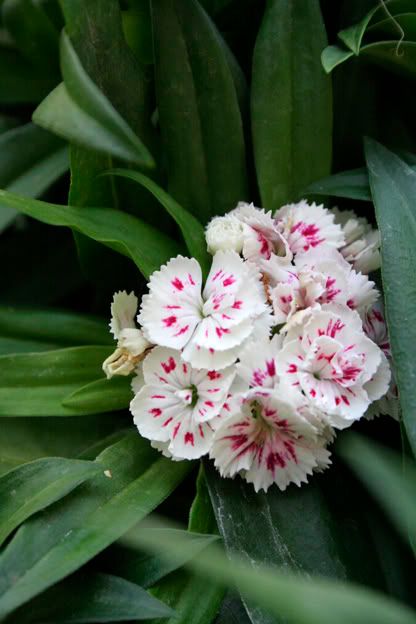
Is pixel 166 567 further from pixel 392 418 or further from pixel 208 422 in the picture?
pixel 392 418

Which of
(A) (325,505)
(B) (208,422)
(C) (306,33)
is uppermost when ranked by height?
(C) (306,33)

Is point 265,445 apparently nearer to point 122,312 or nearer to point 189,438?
point 189,438

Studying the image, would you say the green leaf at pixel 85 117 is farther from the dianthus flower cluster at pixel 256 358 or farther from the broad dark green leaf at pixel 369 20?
the broad dark green leaf at pixel 369 20

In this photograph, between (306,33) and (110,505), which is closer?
(110,505)

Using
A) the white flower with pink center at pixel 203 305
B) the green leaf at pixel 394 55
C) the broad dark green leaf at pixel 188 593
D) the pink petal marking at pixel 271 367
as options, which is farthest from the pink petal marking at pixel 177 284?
the green leaf at pixel 394 55

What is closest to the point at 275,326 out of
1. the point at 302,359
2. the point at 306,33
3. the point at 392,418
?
A: the point at 302,359

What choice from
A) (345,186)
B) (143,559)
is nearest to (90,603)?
(143,559)

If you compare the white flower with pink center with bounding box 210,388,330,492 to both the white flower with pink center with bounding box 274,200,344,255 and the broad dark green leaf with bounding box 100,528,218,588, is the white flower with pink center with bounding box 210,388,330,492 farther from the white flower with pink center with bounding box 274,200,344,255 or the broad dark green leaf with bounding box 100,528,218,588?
the white flower with pink center with bounding box 274,200,344,255
